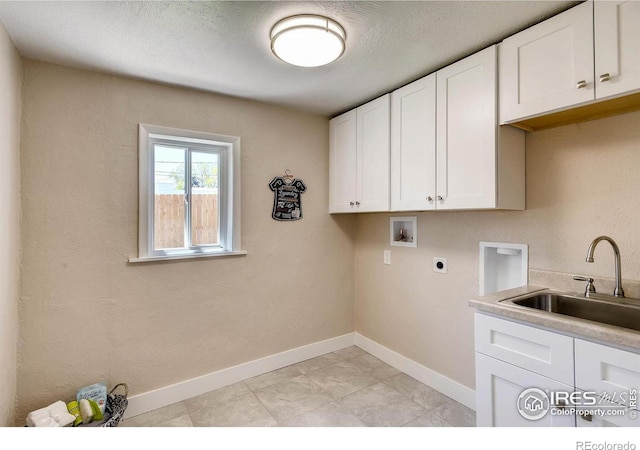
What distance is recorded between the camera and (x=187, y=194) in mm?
2465

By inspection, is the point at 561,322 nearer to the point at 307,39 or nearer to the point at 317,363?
the point at 307,39

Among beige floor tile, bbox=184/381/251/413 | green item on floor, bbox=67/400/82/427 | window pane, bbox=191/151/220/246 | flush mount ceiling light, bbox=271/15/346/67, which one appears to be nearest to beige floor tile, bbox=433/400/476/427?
beige floor tile, bbox=184/381/251/413

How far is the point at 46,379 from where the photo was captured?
6.39ft

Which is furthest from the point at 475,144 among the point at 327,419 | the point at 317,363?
the point at 317,363

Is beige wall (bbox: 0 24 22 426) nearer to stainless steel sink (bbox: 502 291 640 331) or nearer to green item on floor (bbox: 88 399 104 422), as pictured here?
green item on floor (bbox: 88 399 104 422)

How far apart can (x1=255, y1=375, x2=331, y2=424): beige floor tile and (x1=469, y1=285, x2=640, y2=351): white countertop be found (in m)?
1.38

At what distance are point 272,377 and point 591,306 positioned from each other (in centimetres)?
223

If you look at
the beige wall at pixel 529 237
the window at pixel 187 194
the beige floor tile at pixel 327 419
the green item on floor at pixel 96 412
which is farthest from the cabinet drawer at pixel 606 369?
the green item on floor at pixel 96 412

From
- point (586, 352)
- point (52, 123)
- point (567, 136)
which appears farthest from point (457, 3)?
Answer: point (52, 123)

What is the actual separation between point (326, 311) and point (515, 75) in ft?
7.79

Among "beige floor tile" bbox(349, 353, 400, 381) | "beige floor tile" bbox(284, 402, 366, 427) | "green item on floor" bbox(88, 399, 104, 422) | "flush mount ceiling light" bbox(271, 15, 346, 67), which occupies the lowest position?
"beige floor tile" bbox(284, 402, 366, 427)

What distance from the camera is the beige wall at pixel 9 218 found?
5.26 feet

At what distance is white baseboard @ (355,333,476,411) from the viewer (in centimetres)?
224

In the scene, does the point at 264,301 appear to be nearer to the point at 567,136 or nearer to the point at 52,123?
the point at 52,123
